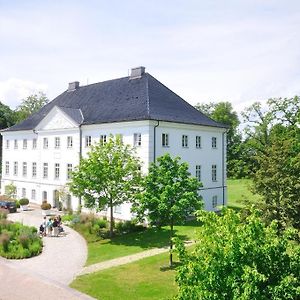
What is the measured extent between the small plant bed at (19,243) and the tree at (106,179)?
14.1 feet

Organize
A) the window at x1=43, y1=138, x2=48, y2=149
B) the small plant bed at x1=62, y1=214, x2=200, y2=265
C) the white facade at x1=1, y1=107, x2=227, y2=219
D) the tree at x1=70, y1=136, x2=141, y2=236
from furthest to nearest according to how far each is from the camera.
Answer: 1. the window at x1=43, y1=138, x2=48, y2=149
2. the white facade at x1=1, y1=107, x2=227, y2=219
3. the tree at x1=70, y1=136, x2=141, y2=236
4. the small plant bed at x1=62, y1=214, x2=200, y2=265

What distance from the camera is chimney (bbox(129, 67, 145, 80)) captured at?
3878 centimetres

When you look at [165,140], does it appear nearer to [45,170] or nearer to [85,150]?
[85,150]

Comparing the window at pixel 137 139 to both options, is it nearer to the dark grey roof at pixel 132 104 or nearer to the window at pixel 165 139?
the dark grey roof at pixel 132 104

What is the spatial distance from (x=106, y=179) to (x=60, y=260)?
726 centimetres

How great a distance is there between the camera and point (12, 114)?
80.2 m

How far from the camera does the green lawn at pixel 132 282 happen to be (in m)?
17.4

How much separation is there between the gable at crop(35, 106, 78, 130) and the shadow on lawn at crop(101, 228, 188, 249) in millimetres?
13853

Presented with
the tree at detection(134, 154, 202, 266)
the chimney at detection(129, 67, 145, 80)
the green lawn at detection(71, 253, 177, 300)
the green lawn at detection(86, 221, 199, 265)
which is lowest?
the green lawn at detection(71, 253, 177, 300)

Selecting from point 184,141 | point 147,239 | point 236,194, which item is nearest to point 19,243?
point 147,239

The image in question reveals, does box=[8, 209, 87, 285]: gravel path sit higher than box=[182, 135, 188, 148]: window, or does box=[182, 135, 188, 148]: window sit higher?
box=[182, 135, 188, 148]: window

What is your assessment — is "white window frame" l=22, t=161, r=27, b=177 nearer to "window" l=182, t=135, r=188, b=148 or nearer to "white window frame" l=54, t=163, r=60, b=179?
"white window frame" l=54, t=163, r=60, b=179

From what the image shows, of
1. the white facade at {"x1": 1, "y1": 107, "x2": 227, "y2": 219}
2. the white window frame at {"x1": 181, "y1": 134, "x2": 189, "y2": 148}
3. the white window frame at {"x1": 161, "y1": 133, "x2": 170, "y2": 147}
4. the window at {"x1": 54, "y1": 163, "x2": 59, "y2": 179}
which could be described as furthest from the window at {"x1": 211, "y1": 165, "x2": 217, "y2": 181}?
the window at {"x1": 54, "y1": 163, "x2": 59, "y2": 179}

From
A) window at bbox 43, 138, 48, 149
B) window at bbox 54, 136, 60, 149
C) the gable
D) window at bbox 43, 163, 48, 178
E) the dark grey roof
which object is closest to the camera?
the dark grey roof
